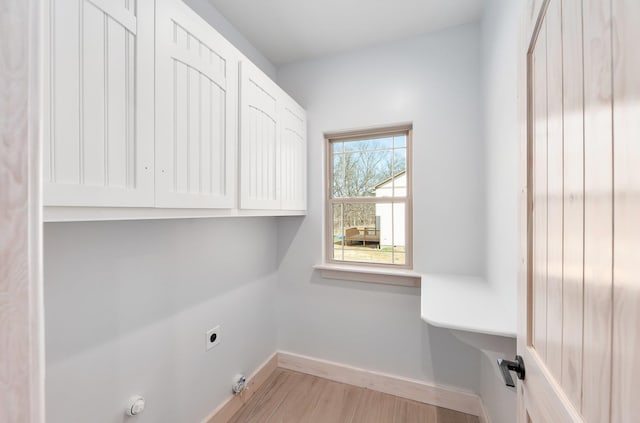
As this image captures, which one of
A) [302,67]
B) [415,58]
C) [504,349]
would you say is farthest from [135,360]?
[415,58]

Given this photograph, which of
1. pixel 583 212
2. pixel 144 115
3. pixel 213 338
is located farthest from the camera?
pixel 213 338

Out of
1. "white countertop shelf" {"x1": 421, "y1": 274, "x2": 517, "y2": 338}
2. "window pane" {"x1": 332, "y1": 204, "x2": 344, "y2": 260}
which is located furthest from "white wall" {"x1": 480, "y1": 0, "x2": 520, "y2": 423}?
"window pane" {"x1": 332, "y1": 204, "x2": 344, "y2": 260}

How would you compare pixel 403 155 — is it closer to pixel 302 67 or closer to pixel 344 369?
pixel 302 67

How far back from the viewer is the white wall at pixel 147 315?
39.3 inches

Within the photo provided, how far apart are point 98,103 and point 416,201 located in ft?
6.03

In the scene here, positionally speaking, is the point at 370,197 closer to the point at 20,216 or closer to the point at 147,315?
the point at 147,315

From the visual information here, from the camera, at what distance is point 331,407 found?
1852 millimetres

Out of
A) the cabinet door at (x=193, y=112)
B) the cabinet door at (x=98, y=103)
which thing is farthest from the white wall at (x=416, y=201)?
the cabinet door at (x=98, y=103)

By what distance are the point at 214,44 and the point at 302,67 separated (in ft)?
3.91

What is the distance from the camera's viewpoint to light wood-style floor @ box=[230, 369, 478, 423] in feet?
5.74

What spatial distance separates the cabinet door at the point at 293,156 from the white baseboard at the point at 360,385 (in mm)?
1309

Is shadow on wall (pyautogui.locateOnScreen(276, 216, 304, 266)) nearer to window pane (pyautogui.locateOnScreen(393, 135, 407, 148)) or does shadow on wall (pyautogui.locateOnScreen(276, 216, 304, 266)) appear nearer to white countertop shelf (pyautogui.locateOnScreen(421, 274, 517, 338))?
window pane (pyautogui.locateOnScreen(393, 135, 407, 148))

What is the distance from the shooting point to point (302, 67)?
7.52ft

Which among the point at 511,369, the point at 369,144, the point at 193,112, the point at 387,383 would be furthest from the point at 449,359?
the point at 193,112
